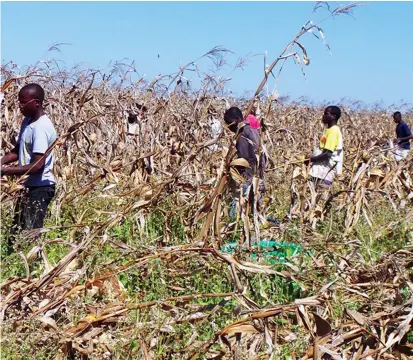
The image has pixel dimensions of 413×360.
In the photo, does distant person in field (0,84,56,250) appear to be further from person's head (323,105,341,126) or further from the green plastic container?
person's head (323,105,341,126)

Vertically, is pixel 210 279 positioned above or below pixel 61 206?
below

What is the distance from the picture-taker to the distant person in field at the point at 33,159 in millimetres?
4953

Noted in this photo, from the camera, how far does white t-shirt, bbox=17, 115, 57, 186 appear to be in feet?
16.3

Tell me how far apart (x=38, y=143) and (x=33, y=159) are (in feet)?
0.36

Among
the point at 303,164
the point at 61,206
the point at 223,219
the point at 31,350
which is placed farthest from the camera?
the point at 303,164

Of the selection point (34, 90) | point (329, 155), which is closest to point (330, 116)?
point (329, 155)

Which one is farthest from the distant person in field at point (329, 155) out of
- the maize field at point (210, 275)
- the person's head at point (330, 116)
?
the maize field at point (210, 275)

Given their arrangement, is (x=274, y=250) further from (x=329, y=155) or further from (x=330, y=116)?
(x=330, y=116)

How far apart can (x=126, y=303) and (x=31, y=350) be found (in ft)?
2.19

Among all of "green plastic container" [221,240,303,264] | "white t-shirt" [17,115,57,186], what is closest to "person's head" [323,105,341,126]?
"green plastic container" [221,240,303,264]

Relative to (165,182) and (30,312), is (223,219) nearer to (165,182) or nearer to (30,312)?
(165,182)

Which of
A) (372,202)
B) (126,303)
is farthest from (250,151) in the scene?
(126,303)

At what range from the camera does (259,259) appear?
4348 mm

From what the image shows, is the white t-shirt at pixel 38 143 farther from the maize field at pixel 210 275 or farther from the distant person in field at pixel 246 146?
the distant person in field at pixel 246 146
